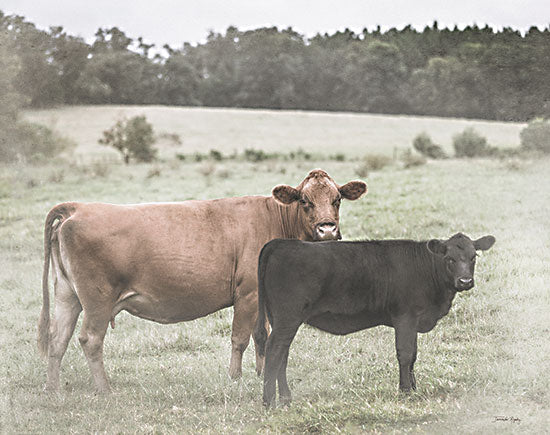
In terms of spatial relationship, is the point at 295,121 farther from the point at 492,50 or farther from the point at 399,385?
the point at 399,385

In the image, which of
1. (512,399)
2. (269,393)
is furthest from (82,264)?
(512,399)

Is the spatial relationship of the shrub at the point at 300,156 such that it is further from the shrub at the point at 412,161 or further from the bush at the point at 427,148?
the shrub at the point at 412,161

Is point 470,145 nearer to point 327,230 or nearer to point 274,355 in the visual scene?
point 327,230

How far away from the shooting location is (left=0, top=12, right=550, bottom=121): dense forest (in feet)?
71.6

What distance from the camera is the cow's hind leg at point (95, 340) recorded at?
6.32 m

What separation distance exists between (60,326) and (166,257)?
4.57 feet

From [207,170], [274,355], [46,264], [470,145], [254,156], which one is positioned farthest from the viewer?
[254,156]

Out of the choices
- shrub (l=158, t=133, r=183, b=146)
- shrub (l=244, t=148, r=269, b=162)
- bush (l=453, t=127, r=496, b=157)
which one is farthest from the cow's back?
shrub (l=158, t=133, r=183, b=146)

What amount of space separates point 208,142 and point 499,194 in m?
41.5

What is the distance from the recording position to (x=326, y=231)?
Answer: 598 centimetres

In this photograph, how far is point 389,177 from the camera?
23141 mm

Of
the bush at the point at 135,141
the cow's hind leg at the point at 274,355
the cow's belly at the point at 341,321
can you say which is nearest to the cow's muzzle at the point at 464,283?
the cow's belly at the point at 341,321

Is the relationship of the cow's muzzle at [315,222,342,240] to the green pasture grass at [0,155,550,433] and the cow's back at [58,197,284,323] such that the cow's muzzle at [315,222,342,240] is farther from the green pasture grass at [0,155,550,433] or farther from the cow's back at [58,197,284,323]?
the green pasture grass at [0,155,550,433]
